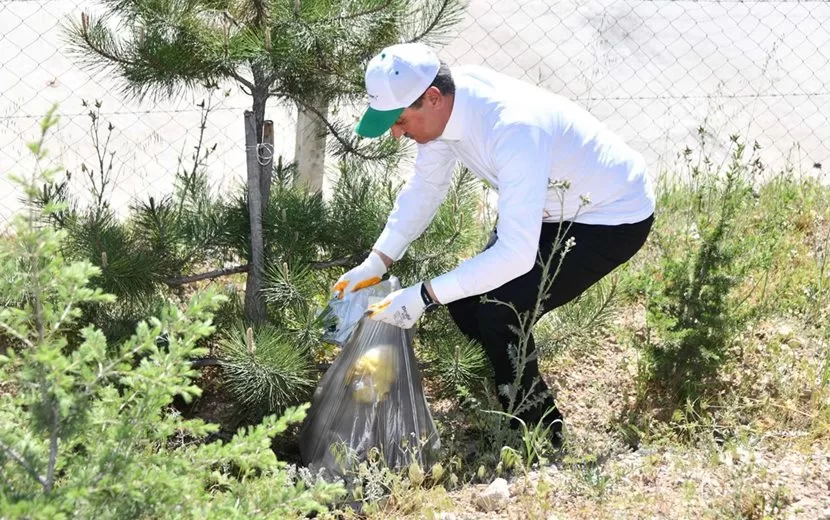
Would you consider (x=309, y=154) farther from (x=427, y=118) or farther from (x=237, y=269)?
(x=427, y=118)

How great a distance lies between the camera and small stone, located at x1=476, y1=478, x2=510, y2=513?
246cm

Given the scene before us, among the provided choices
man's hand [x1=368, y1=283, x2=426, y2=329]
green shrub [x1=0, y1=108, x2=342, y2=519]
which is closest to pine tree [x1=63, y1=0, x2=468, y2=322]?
man's hand [x1=368, y1=283, x2=426, y2=329]

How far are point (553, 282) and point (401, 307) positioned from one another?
1.48 ft

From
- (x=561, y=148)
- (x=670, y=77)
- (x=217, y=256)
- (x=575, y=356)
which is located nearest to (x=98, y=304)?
(x=217, y=256)

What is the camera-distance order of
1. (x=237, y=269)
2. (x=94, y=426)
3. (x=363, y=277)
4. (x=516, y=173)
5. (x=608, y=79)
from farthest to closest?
(x=608, y=79), (x=237, y=269), (x=363, y=277), (x=516, y=173), (x=94, y=426)

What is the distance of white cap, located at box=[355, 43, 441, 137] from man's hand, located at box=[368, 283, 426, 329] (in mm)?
418

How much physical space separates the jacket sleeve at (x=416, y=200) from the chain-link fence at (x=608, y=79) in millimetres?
2545

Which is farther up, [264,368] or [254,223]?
[254,223]

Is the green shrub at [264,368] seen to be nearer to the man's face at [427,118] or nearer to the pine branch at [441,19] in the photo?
the man's face at [427,118]

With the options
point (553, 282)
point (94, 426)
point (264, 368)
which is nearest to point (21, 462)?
point (94, 426)

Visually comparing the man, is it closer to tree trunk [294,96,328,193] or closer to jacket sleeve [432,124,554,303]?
jacket sleeve [432,124,554,303]

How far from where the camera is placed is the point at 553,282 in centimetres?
269

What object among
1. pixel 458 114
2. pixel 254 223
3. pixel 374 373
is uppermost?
pixel 458 114

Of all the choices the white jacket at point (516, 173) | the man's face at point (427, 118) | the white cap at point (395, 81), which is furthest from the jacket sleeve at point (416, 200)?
the white cap at point (395, 81)
